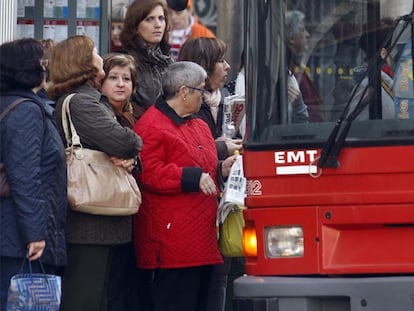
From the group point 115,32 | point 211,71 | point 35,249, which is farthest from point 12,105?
point 115,32

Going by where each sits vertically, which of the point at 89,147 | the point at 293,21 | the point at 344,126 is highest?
the point at 293,21

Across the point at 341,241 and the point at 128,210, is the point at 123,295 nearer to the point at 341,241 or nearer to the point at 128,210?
the point at 128,210

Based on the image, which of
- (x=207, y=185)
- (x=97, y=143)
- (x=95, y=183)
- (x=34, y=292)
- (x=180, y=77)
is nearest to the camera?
(x=34, y=292)

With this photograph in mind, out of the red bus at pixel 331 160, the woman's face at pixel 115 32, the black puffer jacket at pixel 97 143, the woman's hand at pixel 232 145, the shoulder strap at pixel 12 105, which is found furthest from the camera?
the woman's face at pixel 115 32

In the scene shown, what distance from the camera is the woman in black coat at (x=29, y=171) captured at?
7.32 metres

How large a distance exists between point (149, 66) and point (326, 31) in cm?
213

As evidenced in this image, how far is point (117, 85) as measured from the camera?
8.53 m

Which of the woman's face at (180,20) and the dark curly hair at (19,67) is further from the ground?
the woman's face at (180,20)

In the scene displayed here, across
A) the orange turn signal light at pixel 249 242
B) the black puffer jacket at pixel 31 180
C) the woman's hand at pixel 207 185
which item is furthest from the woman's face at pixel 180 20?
the orange turn signal light at pixel 249 242

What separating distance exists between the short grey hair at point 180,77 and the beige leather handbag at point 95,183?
70cm

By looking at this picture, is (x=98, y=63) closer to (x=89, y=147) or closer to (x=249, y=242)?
(x=89, y=147)

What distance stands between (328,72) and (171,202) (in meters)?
1.60

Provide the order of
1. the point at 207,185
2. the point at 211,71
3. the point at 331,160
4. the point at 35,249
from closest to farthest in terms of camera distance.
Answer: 1. the point at 331,160
2. the point at 35,249
3. the point at 207,185
4. the point at 211,71

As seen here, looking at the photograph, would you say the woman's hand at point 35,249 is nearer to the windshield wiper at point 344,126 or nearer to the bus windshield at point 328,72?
the bus windshield at point 328,72
